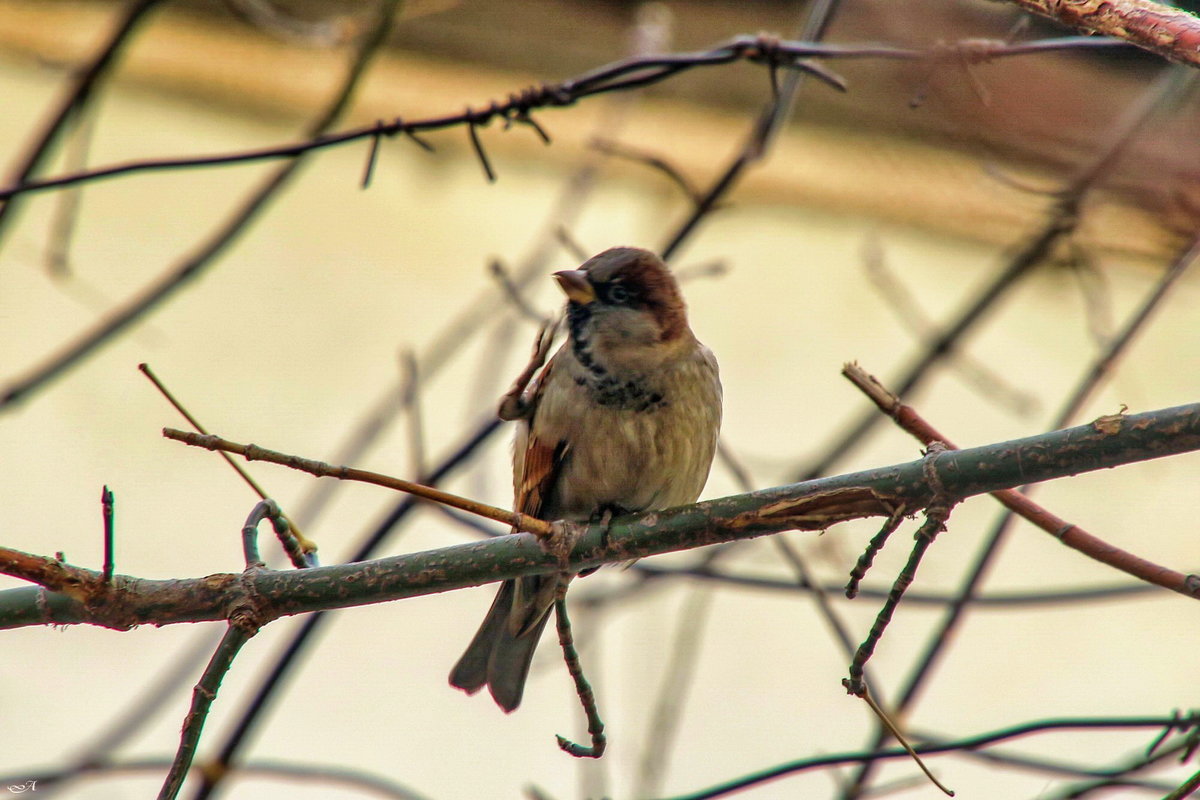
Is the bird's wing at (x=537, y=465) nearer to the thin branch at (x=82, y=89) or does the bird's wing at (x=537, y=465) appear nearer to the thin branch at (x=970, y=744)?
the thin branch at (x=970, y=744)

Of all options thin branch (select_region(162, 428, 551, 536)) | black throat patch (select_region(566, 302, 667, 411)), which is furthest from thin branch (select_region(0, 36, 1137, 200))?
thin branch (select_region(162, 428, 551, 536))

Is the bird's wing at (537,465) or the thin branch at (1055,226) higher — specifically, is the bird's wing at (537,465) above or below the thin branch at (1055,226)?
below

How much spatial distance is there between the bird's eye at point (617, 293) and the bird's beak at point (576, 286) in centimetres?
3

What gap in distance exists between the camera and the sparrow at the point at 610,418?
1952mm

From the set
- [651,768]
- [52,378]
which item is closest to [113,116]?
[52,378]

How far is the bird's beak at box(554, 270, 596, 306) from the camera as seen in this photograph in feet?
6.38

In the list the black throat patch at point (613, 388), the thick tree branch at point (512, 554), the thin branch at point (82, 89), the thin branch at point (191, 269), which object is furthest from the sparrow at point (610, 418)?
the thin branch at point (82, 89)

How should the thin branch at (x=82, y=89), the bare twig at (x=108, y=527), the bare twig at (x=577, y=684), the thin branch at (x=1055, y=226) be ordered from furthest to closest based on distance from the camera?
the thin branch at (x=82, y=89)
the thin branch at (x=1055, y=226)
the bare twig at (x=577, y=684)
the bare twig at (x=108, y=527)

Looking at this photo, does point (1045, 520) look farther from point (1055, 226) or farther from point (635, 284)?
point (1055, 226)

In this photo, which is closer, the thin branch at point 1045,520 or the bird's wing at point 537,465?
the thin branch at point 1045,520

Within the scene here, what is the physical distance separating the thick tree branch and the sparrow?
61 centimetres

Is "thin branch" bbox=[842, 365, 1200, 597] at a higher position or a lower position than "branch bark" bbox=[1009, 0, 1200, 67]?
lower

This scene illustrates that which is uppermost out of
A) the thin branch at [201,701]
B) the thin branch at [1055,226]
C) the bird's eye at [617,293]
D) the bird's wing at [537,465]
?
the thin branch at [1055,226]

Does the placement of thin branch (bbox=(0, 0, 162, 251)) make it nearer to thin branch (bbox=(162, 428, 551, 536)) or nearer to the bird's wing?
the bird's wing
